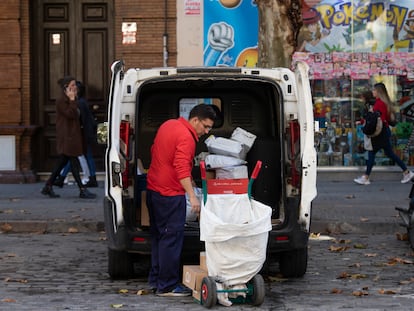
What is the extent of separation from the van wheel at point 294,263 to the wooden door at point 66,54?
872 cm

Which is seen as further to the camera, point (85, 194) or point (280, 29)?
point (85, 194)

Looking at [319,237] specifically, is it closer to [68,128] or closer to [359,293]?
[359,293]

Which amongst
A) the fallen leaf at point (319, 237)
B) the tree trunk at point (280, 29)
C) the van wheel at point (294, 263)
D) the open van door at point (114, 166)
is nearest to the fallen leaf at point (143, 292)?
the open van door at point (114, 166)

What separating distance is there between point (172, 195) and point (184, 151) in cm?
40

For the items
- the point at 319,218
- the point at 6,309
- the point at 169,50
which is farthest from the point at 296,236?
the point at 169,50

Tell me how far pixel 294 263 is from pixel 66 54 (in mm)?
9473

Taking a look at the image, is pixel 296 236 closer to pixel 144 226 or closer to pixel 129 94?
pixel 144 226

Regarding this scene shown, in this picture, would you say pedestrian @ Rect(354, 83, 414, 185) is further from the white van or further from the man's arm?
the man's arm

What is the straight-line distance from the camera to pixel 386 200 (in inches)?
558

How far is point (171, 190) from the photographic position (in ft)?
26.0

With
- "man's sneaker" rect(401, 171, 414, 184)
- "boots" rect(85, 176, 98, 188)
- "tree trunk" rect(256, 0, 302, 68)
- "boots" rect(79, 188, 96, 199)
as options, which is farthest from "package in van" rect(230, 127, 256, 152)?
"man's sneaker" rect(401, 171, 414, 184)

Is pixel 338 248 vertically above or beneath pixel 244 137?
beneath

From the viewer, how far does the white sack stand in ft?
28.8

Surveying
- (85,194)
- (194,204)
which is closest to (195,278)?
(194,204)
